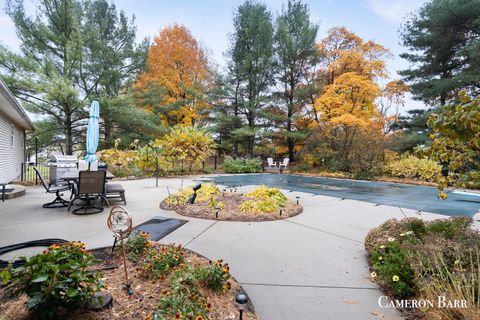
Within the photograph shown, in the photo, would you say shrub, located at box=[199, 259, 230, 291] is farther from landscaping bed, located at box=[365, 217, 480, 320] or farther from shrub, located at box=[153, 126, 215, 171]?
shrub, located at box=[153, 126, 215, 171]

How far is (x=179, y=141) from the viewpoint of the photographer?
1035 cm

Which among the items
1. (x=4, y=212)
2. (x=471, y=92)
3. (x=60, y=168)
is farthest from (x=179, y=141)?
(x=471, y=92)

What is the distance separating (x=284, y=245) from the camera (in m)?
2.92

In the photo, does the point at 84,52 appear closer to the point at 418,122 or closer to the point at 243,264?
the point at 243,264

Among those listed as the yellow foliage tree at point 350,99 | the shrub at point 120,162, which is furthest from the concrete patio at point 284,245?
the yellow foliage tree at point 350,99

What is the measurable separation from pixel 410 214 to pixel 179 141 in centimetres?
867

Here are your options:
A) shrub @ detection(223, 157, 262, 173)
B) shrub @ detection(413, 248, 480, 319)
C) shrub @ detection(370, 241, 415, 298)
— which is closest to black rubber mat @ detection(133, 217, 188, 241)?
shrub @ detection(370, 241, 415, 298)

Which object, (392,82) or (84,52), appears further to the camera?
(392,82)

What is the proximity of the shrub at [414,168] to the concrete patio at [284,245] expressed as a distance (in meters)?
6.54

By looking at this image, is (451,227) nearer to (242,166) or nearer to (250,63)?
(242,166)

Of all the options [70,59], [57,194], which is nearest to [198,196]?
[57,194]

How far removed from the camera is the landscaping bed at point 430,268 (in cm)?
155

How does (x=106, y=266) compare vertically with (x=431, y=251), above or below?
below

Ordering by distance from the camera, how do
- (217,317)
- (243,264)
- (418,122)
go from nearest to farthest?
(217,317)
(243,264)
(418,122)
